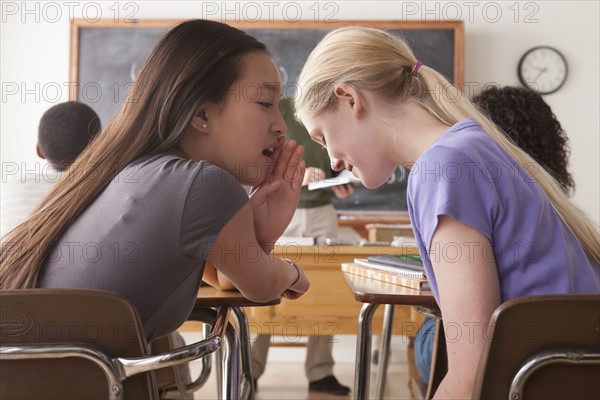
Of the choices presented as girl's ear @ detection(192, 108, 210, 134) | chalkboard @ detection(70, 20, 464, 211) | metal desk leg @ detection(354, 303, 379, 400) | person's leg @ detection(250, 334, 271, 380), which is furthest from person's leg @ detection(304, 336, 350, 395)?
girl's ear @ detection(192, 108, 210, 134)

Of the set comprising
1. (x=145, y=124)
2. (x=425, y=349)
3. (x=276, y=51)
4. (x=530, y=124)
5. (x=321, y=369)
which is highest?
(x=276, y=51)

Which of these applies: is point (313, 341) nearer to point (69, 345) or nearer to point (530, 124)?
point (530, 124)

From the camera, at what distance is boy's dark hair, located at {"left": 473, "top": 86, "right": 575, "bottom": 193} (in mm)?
2309

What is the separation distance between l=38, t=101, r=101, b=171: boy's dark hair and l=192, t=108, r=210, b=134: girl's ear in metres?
1.31

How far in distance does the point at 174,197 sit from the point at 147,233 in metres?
0.07

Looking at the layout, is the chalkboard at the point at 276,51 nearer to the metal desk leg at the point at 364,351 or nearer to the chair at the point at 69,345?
the metal desk leg at the point at 364,351

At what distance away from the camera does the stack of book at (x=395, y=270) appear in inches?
63.8

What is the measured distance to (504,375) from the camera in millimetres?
973

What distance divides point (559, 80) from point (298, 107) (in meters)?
3.92

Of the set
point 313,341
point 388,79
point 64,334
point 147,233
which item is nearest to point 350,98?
point 388,79

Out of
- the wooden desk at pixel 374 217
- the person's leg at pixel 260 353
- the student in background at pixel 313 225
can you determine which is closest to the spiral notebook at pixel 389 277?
the student in background at pixel 313 225

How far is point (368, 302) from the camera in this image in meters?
1.44

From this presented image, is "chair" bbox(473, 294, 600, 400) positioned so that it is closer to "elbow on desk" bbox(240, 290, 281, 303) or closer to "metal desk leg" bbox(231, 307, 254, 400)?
"elbow on desk" bbox(240, 290, 281, 303)

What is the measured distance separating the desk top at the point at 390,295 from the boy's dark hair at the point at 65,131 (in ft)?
4.62
